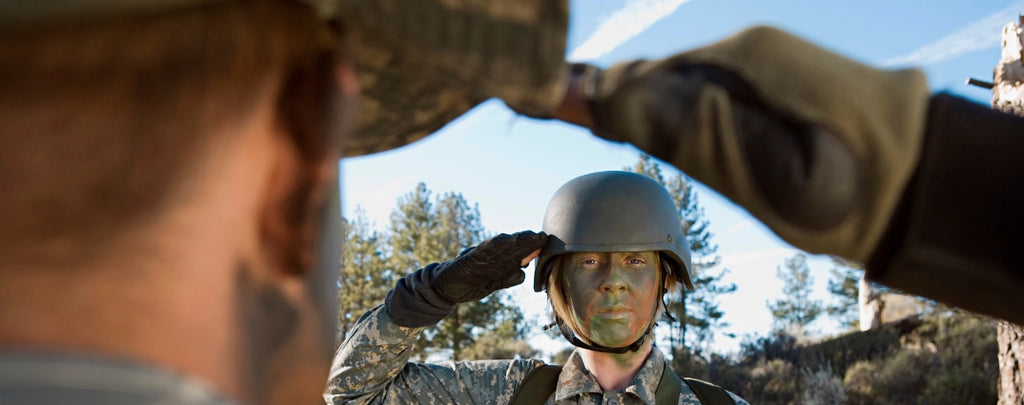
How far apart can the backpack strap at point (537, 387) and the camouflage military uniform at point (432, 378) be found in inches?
1.3

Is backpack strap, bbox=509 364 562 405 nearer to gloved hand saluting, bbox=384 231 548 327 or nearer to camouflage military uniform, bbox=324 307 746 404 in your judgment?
camouflage military uniform, bbox=324 307 746 404

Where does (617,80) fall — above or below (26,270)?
above

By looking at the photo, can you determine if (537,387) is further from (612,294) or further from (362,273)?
(362,273)

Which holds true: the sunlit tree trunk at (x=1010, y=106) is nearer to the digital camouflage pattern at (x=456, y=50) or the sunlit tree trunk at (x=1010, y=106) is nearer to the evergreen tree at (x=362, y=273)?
the digital camouflage pattern at (x=456, y=50)

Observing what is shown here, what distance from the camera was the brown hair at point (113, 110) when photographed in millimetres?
675

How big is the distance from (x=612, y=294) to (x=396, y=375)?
117cm

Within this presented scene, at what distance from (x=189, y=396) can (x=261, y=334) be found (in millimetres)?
126

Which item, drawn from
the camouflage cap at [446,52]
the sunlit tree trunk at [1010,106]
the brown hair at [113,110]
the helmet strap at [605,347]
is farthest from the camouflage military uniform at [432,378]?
the brown hair at [113,110]

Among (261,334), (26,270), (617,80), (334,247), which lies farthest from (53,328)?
(617,80)

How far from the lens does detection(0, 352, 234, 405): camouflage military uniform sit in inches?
23.7

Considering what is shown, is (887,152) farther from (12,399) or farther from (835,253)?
(12,399)

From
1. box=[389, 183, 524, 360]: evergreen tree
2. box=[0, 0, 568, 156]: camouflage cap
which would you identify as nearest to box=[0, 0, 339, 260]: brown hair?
box=[0, 0, 568, 156]: camouflage cap

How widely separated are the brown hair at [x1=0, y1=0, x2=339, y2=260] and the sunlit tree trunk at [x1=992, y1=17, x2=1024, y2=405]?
208 inches

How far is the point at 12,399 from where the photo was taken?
597mm
